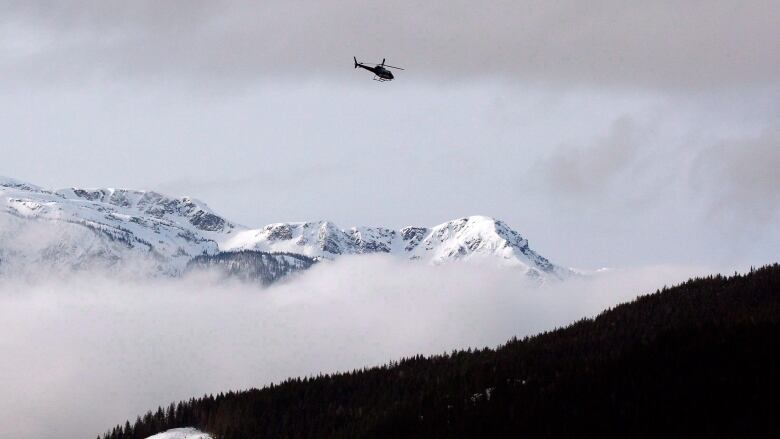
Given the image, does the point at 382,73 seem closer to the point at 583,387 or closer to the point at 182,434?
the point at 182,434

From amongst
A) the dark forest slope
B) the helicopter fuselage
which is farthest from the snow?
the helicopter fuselage

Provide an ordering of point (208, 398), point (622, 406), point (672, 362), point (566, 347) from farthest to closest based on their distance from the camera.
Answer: point (208, 398)
point (566, 347)
point (672, 362)
point (622, 406)

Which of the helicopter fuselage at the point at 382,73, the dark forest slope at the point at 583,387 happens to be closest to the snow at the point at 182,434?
the dark forest slope at the point at 583,387

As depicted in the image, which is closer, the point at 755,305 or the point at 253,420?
the point at 755,305

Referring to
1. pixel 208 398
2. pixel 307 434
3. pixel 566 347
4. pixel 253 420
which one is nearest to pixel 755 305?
pixel 566 347

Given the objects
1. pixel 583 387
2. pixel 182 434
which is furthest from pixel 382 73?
pixel 583 387

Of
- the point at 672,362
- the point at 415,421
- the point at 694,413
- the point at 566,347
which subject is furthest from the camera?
the point at 566,347

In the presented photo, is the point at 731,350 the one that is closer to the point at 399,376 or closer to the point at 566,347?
the point at 566,347
